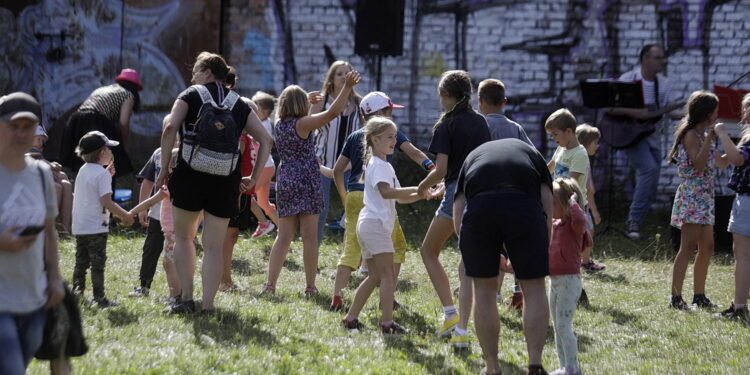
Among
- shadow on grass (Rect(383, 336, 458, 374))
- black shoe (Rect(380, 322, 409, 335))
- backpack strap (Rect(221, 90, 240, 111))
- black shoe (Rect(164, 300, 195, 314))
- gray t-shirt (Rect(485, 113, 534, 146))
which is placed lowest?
shadow on grass (Rect(383, 336, 458, 374))

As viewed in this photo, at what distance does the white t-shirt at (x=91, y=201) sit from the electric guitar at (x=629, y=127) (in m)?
7.61

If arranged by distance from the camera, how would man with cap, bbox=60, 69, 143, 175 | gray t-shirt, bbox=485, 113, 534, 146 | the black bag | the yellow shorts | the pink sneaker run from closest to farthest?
the black bag
gray t-shirt, bbox=485, 113, 534, 146
the yellow shorts
the pink sneaker
man with cap, bbox=60, 69, 143, 175

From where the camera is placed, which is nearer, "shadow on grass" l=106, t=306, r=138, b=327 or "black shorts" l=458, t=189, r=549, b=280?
"black shorts" l=458, t=189, r=549, b=280

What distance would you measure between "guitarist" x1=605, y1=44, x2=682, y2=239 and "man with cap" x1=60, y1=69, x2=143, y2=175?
5976mm

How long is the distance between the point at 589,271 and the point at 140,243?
15.3ft

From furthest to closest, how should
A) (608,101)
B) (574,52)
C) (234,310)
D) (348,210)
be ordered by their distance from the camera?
1. (574,52)
2. (608,101)
3. (348,210)
4. (234,310)

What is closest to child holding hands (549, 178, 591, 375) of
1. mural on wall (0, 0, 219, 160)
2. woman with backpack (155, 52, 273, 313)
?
woman with backpack (155, 52, 273, 313)

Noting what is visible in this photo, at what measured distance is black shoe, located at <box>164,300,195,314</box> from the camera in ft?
21.2

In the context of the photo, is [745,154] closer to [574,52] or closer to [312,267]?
[312,267]

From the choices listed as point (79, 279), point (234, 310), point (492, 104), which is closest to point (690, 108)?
point (492, 104)

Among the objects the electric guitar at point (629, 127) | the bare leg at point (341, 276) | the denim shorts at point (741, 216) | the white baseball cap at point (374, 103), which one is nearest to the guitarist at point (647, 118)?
the electric guitar at point (629, 127)

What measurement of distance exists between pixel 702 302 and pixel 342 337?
342 centimetres

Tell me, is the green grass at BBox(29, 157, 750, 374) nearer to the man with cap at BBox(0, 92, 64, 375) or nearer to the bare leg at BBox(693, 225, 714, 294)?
the bare leg at BBox(693, 225, 714, 294)

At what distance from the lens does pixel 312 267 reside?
7.69 m
